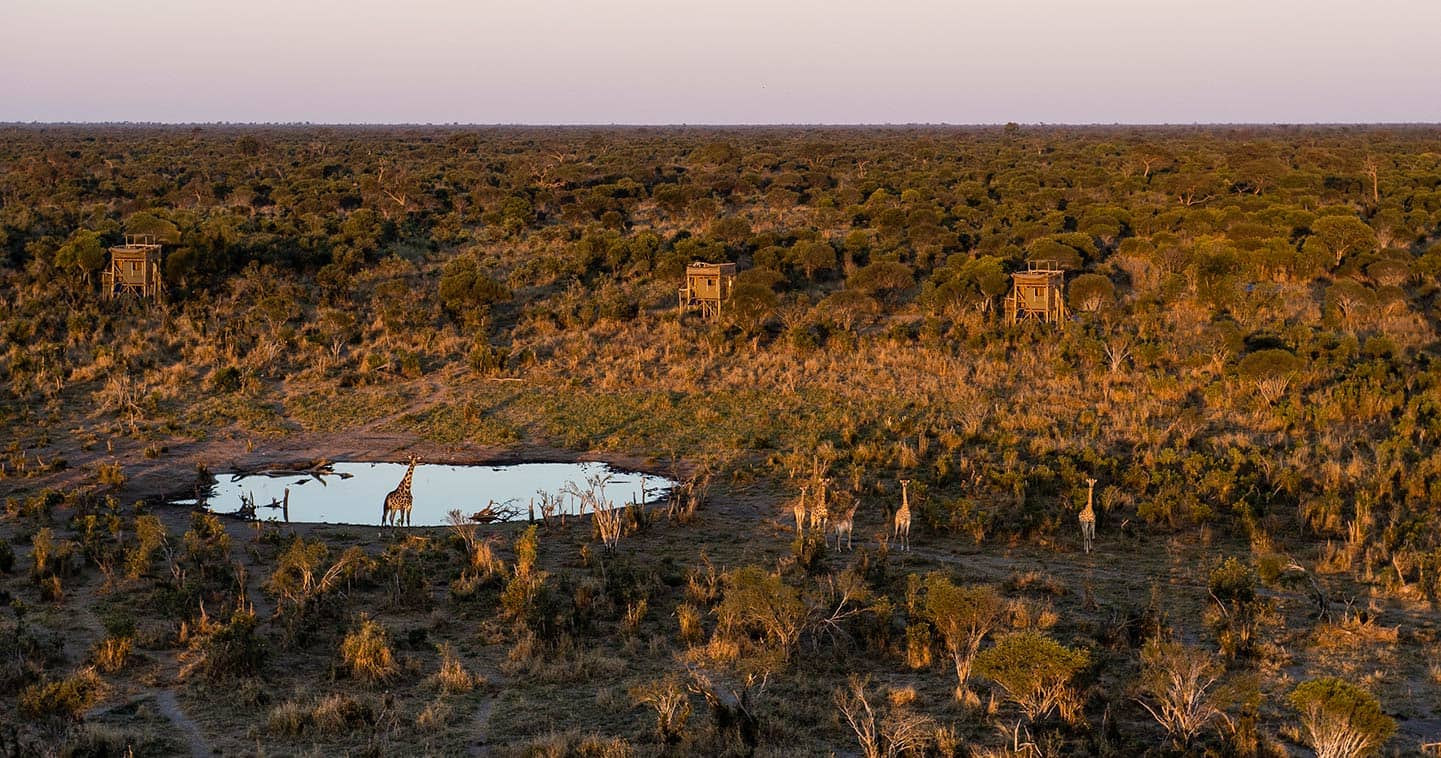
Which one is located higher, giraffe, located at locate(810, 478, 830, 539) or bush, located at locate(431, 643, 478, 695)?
giraffe, located at locate(810, 478, 830, 539)

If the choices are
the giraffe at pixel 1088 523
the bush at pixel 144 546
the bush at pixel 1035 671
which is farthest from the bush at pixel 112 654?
the giraffe at pixel 1088 523

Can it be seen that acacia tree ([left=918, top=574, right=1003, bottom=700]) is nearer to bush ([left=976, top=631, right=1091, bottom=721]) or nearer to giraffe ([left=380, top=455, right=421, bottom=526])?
bush ([left=976, top=631, right=1091, bottom=721])

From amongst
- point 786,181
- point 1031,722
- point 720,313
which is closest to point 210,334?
point 720,313

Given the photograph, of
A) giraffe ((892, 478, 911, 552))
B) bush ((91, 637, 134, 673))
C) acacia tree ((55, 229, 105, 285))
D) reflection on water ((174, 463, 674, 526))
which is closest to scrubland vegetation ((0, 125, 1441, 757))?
bush ((91, 637, 134, 673))

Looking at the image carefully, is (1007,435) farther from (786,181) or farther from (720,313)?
(786,181)

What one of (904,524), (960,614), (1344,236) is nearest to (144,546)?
Result: (904,524)

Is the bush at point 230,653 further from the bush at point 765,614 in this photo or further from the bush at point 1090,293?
the bush at point 1090,293
